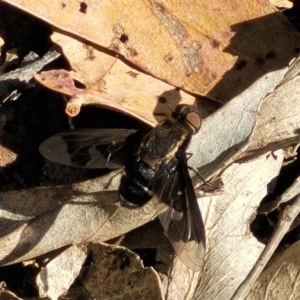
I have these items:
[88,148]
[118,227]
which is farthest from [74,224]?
[88,148]

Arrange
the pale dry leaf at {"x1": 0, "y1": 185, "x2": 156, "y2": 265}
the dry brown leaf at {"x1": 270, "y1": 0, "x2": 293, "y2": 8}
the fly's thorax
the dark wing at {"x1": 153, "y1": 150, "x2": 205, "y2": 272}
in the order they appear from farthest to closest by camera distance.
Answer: the dry brown leaf at {"x1": 270, "y1": 0, "x2": 293, "y2": 8} → the fly's thorax → the pale dry leaf at {"x1": 0, "y1": 185, "x2": 156, "y2": 265} → the dark wing at {"x1": 153, "y1": 150, "x2": 205, "y2": 272}

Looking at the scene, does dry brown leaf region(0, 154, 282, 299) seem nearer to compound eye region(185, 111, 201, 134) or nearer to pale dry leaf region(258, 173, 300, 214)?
pale dry leaf region(258, 173, 300, 214)

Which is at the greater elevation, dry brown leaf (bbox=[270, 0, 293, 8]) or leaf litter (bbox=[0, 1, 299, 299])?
dry brown leaf (bbox=[270, 0, 293, 8])

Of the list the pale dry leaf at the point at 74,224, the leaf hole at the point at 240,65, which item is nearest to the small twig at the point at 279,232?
the pale dry leaf at the point at 74,224

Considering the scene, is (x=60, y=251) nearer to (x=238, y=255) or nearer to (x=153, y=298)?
(x=153, y=298)

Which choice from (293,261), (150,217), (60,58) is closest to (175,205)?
(150,217)

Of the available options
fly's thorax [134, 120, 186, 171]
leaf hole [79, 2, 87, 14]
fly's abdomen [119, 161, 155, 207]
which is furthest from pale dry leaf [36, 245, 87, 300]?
leaf hole [79, 2, 87, 14]
